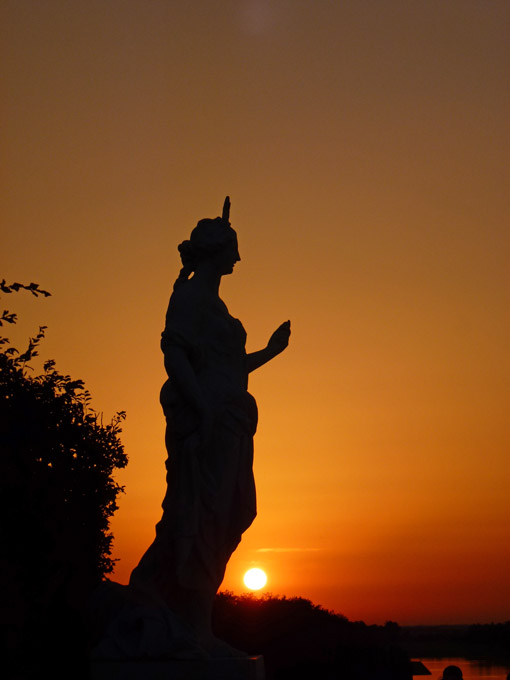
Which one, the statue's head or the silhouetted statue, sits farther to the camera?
the silhouetted statue

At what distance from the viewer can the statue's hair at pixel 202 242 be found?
29.9ft

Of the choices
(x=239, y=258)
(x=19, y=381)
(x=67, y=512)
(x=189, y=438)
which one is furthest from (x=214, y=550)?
(x=19, y=381)

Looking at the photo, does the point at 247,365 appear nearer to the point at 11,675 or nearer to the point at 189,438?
the point at 189,438

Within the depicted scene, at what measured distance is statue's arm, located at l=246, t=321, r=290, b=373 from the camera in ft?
30.2

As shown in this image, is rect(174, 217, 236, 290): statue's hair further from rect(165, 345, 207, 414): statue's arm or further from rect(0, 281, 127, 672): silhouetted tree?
rect(0, 281, 127, 672): silhouetted tree

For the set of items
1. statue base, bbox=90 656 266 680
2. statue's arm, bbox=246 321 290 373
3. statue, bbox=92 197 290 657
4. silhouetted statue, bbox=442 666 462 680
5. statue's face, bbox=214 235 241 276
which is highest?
statue's face, bbox=214 235 241 276

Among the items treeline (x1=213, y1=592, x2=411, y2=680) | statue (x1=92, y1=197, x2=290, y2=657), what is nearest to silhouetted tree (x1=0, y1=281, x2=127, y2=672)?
statue (x1=92, y1=197, x2=290, y2=657)

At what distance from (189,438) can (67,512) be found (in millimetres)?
13787

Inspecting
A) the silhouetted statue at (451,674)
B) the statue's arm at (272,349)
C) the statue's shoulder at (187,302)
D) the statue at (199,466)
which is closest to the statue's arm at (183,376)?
the statue at (199,466)

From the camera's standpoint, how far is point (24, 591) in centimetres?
1814

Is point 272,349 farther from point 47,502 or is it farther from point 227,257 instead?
point 47,502

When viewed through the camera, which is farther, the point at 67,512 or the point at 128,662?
the point at 67,512

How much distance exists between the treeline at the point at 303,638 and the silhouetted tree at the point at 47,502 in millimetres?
13793

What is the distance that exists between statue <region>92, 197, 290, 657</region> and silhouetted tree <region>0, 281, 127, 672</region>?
15.1 ft
